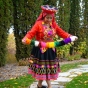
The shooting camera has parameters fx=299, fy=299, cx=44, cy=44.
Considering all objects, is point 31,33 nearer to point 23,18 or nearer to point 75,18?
point 23,18

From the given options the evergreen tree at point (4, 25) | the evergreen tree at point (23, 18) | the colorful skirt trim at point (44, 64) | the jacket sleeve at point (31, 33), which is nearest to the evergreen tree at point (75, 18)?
the evergreen tree at point (23, 18)

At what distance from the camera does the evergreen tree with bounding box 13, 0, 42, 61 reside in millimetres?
12992

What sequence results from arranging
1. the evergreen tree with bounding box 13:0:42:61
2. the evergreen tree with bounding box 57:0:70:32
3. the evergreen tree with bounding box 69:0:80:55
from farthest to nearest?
1. the evergreen tree with bounding box 69:0:80:55
2. the evergreen tree with bounding box 57:0:70:32
3. the evergreen tree with bounding box 13:0:42:61

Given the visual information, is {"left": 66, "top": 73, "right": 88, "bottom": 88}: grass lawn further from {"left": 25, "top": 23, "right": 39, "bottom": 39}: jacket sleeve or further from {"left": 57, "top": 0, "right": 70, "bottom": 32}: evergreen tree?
{"left": 57, "top": 0, "right": 70, "bottom": 32}: evergreen tree

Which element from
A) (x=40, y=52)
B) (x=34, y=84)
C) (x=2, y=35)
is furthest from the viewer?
(x=2, y=35)

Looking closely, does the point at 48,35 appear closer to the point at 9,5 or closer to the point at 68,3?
the point at 9,5

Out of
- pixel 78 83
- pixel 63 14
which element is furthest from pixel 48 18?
pixel 63 14

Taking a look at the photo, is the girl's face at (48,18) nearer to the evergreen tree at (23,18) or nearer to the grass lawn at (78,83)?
the grass lawn at (78,83)

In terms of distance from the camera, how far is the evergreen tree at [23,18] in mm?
12992

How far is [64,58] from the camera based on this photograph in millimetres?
16297

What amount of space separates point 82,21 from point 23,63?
7249 mm

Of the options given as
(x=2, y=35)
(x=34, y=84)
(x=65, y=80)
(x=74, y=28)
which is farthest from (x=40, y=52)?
(x=74, y=28)

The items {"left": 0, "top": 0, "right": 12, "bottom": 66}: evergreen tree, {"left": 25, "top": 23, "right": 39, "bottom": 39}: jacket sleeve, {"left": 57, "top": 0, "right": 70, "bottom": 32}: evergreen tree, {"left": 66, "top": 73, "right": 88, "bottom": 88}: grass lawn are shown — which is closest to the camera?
{"left": 25, "top": 23, "right": 39, "bottom": 39}: jacket sleeve

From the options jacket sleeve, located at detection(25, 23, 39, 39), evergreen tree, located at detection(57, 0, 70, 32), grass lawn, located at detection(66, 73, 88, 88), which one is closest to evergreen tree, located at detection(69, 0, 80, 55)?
evergreen tree, located at detection(57, 0, 70, 32)
